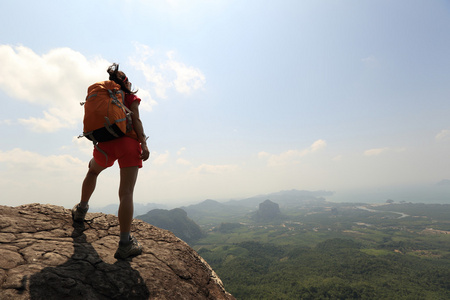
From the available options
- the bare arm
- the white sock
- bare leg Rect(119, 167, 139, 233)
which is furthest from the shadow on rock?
the bare arm

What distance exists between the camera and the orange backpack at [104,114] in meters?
3.33

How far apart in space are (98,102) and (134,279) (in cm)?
307

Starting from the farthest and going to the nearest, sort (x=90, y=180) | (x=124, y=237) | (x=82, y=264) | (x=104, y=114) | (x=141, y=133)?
(x=90, y=180) < (x=141, y=133) < (x=124, y=237) < (x=104, y=114) < (x=82, y=264)

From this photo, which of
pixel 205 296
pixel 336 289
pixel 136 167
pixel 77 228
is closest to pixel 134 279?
pixel 205 296

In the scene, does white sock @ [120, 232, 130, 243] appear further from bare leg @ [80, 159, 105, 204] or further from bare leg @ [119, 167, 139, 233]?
bare leg @ [80, 159, 105, 204]

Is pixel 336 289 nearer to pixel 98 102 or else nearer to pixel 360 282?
pixel 360 282

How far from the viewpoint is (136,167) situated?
3693 mm

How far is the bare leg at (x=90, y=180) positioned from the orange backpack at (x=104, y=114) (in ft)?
2.49

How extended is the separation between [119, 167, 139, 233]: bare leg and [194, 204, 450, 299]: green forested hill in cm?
8886

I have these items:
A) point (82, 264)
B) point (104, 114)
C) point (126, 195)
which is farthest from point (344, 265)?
point (104, 114)

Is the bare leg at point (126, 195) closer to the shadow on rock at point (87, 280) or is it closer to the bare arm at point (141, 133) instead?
the bare arm at point (141, 133)

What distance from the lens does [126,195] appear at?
11.6 ft

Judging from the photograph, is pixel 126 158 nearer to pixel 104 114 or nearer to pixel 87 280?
pixel 104 114

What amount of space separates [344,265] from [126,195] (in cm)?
12992
